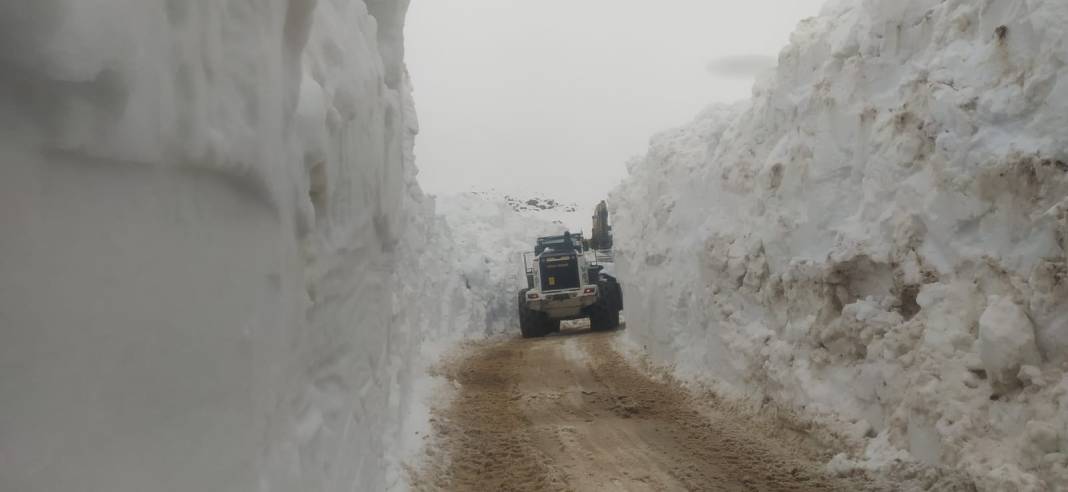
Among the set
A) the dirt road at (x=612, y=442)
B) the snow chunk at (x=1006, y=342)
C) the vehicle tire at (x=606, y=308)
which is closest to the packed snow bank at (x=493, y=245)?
the vehicle tire at (x=606, y=308)

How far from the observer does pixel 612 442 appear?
21.6 ft

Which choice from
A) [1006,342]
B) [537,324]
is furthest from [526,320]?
[1006,342]

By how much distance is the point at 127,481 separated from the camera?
179cm

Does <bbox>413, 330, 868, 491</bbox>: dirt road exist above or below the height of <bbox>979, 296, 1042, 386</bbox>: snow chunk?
below

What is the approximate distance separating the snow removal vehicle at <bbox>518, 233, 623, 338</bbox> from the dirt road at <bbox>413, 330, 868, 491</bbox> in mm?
8324

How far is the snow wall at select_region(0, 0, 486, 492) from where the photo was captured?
1539 mm

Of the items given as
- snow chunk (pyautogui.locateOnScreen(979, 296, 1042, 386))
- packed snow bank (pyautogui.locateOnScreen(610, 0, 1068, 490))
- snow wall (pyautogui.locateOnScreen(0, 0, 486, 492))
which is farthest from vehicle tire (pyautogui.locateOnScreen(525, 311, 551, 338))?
snow wall (pyautogui.locateOnScreen(0, 0, 486, 492))

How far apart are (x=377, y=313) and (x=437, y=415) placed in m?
2.65

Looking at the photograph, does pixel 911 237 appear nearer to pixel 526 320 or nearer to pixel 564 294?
pixel 564 294

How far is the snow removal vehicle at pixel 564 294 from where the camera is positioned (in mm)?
18328

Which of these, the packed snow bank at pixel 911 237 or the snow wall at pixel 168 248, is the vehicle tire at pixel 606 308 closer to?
the packed snow bank at pixel 911 237

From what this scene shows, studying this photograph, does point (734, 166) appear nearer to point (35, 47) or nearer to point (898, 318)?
point (898, 318)

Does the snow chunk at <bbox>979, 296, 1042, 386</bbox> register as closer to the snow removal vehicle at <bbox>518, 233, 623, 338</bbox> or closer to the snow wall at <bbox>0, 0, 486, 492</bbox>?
the snow wall at <bbox>0, 0, 486, 492</bbox>

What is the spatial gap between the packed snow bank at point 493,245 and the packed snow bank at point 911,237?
13333 mm
